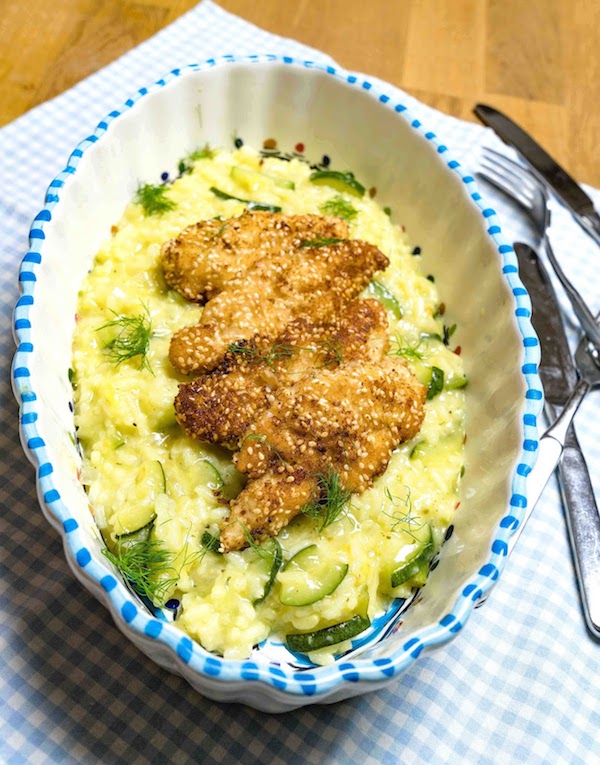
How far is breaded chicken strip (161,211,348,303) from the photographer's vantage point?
3.39 metres

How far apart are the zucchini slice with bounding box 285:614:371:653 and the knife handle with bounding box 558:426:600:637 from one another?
119 cm

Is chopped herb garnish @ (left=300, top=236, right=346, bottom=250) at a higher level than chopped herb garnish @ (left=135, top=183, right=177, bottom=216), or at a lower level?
higher

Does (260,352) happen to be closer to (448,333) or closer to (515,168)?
(448,333)

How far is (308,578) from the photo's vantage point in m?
2.73

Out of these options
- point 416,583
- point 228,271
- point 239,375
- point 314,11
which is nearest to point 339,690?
point 416,583

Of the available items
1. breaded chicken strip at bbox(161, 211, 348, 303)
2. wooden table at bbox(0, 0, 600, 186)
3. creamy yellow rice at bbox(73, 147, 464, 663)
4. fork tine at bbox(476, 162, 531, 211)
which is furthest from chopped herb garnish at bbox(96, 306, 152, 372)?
fork tine at bbox(476, 162, 531, 211)

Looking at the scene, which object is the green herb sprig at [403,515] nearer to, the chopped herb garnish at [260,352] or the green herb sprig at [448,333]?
the chopped herb garnish at [260,352]

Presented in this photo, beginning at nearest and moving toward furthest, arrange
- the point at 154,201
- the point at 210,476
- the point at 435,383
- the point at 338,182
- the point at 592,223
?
the point at 210,476, the point at 435,383, the point at 154,201, the point at 338,182, the point at 592,223

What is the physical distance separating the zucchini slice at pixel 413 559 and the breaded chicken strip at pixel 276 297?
1.08 meters

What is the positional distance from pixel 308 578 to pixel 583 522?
152cm

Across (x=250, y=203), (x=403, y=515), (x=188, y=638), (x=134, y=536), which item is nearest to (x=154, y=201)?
(x=250, y=203)

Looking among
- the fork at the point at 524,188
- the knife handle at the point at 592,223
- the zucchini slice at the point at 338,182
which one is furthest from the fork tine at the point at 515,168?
the zucchini slice at the point at 338,182

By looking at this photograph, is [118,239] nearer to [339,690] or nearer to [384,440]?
[384,440]

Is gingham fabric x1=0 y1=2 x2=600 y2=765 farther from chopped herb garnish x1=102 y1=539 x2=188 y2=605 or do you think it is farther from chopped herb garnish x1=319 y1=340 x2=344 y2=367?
chopped herb garnish x1=319 y1=340 x2=344 y2=367
